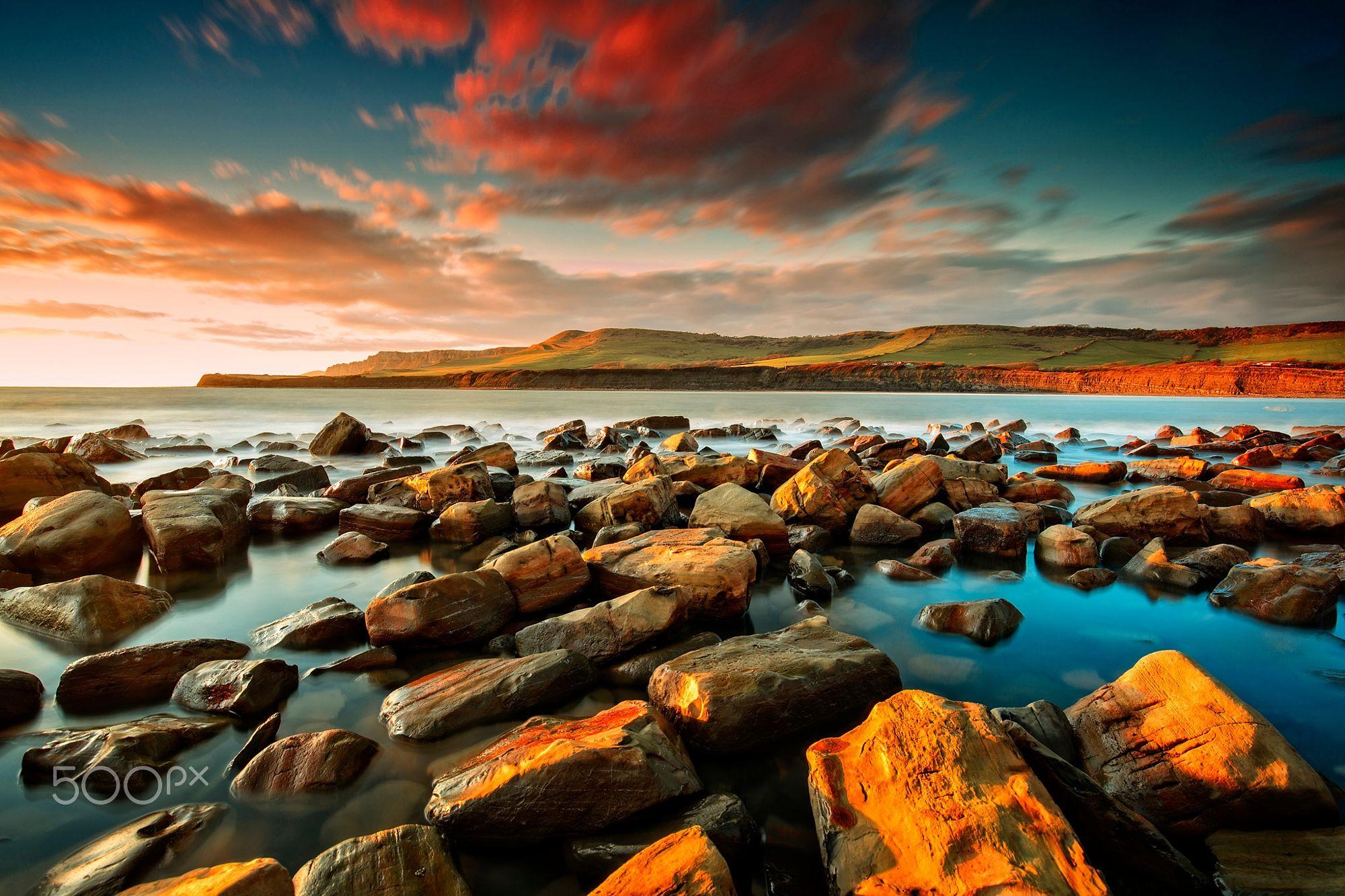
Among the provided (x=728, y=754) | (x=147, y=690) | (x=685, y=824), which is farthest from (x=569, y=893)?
(x=147, y=690)

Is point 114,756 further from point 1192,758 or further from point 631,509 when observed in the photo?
point 1192,758

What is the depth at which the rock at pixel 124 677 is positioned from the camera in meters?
3.75

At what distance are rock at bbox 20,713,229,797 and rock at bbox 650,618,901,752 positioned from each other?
9.04 feet

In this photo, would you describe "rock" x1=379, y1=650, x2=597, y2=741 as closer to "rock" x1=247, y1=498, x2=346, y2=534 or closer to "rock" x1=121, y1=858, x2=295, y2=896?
"rock" x1=121, y1=858, x2=295, y2=896

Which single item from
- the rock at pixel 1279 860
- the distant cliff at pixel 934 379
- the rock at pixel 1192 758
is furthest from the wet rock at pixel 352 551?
the distant cliff at pixel 934 379

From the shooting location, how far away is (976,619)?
4.92m

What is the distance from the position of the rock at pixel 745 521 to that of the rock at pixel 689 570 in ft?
3.38

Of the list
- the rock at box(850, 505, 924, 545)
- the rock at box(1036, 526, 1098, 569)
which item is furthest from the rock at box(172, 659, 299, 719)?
the rock at box(1036, 526, 1098, 569)

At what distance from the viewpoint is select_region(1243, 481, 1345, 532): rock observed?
751cm

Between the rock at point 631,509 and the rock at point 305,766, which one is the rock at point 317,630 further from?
the rock at point 631,509

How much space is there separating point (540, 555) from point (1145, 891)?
14.5 ft

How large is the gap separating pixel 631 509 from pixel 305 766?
15.8 ft

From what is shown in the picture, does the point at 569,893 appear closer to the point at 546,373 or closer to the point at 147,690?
the point at 147,690

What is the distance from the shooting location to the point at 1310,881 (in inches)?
91.0
